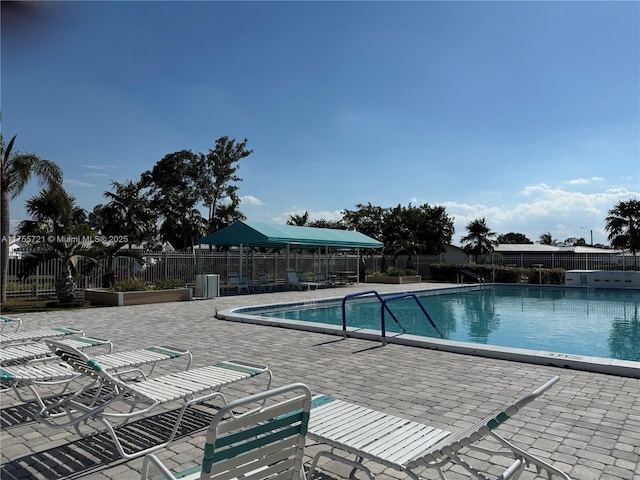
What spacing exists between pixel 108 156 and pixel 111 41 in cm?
1489

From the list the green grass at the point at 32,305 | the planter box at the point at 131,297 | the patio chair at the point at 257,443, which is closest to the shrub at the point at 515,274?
the planter box at the point at 131,297

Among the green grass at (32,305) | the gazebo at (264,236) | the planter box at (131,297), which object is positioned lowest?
the green grass at (32,305)

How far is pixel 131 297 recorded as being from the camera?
49.5ft

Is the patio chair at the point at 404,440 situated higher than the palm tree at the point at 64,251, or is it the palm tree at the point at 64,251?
the palm tree at the point at 64,251

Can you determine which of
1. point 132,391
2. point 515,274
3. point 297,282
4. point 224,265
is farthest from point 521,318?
point 224,265

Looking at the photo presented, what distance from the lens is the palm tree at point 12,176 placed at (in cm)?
1520

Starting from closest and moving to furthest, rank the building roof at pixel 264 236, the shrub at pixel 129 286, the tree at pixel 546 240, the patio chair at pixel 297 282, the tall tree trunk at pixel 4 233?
the tall tree trunk at pixel 4 233
the shrub at pixel 129 286
the building roof at pixel 264 236
the patio chair at pixel 297 282
the tree at pixel 546 240

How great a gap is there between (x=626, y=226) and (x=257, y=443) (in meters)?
32.6

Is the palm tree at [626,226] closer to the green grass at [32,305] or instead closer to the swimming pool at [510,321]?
the swimming pool at [510,321]

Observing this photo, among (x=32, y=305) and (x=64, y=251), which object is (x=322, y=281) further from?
(x=32, y=305)

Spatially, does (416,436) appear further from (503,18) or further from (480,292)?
(480,292)

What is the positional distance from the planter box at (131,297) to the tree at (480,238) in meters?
28.0

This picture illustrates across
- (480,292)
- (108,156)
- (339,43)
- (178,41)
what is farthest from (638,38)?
(108,156)

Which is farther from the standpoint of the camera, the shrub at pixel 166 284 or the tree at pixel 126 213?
the tree at pixel 126 213
